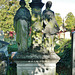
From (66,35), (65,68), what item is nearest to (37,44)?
(65,68)

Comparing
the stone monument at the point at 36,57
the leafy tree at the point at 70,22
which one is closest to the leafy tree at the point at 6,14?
the leafy tree at the point at 70,22

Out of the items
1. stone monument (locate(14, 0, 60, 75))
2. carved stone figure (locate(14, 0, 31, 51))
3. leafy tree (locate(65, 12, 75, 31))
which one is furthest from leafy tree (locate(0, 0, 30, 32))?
stone monument (locate(14, 0, 60, 75))

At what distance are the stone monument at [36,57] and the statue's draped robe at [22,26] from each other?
0.12 metres

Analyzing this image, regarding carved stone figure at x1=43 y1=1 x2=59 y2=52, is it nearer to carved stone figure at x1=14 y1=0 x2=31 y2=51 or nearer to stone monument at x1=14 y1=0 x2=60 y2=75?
stone monument at x1=14 y1=0 x2=60 y2=75

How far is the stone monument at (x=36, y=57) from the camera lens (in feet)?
14.2

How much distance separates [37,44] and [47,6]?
1466 millimetres

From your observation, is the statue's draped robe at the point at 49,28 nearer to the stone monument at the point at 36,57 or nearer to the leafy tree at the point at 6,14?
the stone monument at the point at 36,57

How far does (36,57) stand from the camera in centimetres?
434

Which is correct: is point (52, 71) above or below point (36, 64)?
below

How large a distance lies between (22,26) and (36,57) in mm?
1204

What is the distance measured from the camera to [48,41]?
4.38 meters

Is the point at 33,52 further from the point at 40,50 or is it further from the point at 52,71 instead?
the point at 52,71

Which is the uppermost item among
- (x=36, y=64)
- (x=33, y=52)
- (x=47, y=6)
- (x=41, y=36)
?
(x=47, y=6)

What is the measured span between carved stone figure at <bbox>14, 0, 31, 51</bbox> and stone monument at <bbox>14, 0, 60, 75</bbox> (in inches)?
4.6
